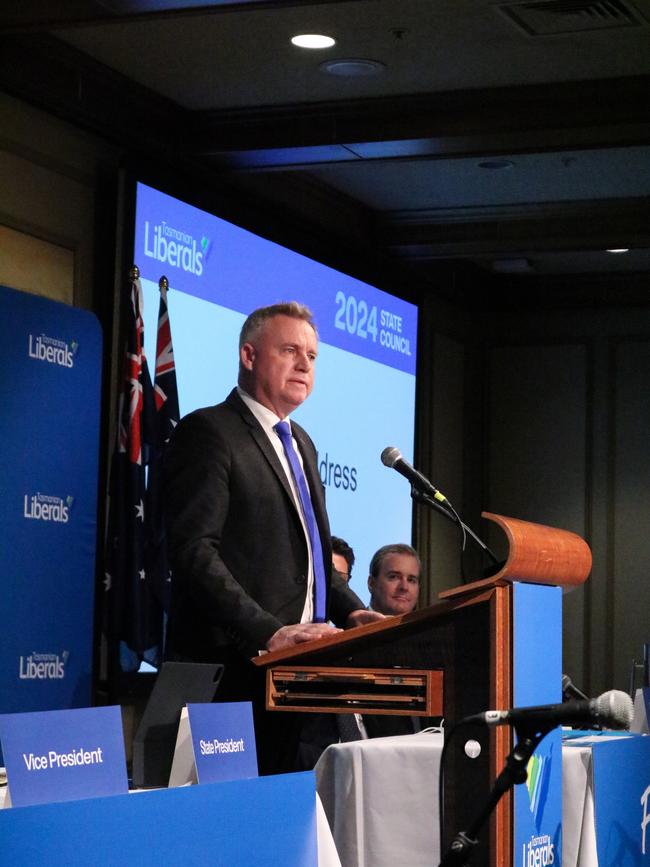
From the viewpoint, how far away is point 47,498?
5254 millimetres

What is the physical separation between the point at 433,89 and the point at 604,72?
718 millimetres

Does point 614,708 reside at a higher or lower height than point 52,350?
lower

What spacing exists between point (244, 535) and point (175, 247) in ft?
7.25

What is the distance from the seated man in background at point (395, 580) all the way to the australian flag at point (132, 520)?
0.94 m

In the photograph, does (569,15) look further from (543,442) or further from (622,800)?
(543,442)

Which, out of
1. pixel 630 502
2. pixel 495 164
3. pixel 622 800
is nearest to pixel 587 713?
pixel 622 800

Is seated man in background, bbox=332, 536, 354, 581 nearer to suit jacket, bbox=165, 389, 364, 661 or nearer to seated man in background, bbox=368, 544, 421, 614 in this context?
seated man in background, bbox=368, 544, 421, 614

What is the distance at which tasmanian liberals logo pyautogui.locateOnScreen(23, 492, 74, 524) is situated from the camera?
516 centimetres

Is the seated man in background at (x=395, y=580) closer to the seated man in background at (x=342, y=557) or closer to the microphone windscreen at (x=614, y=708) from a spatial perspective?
the seated man in background at (x=342, y=557)

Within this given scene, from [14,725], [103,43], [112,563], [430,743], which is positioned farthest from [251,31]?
[14,725]

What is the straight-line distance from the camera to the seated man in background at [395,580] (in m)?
6.00

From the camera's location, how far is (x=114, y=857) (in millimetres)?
2051

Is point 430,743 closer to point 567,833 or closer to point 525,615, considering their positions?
point 567,833

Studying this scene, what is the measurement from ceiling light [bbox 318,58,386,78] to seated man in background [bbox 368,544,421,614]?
1942 mm
